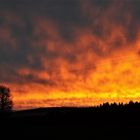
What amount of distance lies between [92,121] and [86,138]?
26729mm

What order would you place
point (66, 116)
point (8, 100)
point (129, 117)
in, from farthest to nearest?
point (8, 100) < point (66, 116) < point (129, 117)

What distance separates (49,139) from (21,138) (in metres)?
3.66

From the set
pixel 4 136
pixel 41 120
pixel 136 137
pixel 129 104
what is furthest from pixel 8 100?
pixel 136 137

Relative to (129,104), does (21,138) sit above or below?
below

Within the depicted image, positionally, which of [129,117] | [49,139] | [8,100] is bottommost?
[49,139]

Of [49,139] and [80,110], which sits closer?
[49,139]

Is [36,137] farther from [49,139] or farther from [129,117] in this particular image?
[129,117]

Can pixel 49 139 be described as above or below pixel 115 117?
below

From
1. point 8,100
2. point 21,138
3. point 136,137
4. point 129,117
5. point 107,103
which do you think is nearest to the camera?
point 136,137

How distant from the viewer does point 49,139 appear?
48188 millimetres

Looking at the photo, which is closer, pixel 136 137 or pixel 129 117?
pixel 136 137

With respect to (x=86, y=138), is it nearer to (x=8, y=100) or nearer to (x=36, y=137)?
(x=36, y=137)

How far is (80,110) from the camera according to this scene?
85188mm

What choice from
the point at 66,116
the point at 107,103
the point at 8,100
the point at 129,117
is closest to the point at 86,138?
the point at 129,117
